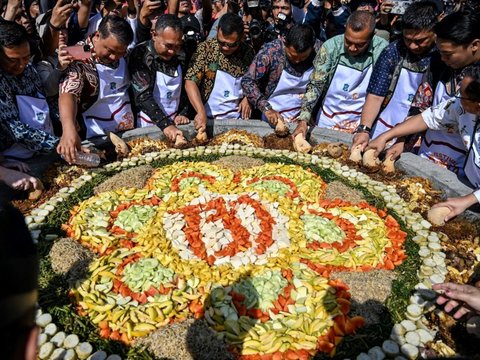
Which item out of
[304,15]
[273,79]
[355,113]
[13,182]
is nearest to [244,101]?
[273,79]

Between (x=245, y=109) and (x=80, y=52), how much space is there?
2.48 metres

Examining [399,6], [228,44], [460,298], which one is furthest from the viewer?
[399,6]

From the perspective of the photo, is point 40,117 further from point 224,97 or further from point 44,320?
point 224,97

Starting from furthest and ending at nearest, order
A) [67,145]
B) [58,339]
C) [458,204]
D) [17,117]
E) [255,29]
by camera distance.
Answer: [255,29] → [67,145] → [17,117] → [458,204] → [58,339]

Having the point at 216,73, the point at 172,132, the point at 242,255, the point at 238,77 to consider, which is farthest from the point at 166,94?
the point at 242,255

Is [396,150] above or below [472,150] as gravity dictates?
below

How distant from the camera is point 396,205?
4.57 meters

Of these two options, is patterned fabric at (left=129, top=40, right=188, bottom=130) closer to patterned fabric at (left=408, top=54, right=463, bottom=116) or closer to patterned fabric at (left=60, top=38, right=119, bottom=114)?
patterned fabric at (left=60, top=38, right=119, bottom=114)

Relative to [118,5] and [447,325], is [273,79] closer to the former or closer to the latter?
[118,5]

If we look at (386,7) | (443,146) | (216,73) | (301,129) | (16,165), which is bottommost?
(16,165)

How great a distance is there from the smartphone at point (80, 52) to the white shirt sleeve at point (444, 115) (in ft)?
13.3

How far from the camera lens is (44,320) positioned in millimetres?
3105

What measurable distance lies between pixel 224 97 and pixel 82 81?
6.71ft

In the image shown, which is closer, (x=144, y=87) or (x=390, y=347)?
(x=390, y=347)
